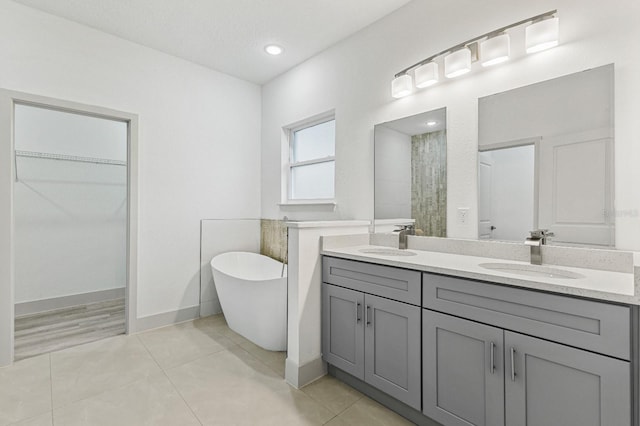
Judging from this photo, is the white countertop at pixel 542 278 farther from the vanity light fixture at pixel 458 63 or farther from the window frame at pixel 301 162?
the window frame at pixel 301 162

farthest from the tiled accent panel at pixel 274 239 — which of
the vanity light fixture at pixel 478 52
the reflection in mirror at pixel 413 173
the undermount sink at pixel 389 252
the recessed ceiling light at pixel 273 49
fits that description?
the vanity light fixture at pixel 478 52

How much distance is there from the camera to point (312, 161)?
10.6 ft

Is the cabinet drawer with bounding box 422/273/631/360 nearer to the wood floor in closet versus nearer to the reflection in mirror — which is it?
the reflection in mirror

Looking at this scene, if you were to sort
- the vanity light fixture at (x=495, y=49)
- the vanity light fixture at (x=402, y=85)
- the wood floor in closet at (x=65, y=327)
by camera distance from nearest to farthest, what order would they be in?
the vanity light fixture at (x=495, y=49), the vanity light fixture at (x=402, y=85), the wood floor in closet at (x=65, y=327)

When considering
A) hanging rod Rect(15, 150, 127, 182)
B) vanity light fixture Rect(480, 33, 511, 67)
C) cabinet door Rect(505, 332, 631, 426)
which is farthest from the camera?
hanging rod Rect(15, 150, 127, 182)

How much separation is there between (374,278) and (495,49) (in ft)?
4.93

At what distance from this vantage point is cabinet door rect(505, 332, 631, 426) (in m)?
1.02

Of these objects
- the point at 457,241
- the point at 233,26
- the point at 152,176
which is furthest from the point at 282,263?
the point at 233,26

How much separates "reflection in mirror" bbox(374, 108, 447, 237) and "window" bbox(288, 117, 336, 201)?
653 millimetres

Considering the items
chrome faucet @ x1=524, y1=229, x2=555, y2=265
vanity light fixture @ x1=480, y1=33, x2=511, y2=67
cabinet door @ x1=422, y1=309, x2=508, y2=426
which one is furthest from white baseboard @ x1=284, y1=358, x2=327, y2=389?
vanity light fixture @ x1=480, y1=33, x2=511, y2=67

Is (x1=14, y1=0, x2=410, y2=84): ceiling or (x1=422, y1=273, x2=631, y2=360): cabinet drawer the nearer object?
(x1=422, y1=273, x2=631, y2=360): cabinet drawer

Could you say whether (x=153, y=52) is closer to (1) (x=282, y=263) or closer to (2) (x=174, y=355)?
(1) (x=282, y=263)

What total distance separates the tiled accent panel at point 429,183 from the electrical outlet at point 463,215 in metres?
0.10

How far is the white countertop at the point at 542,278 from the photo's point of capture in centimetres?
103
